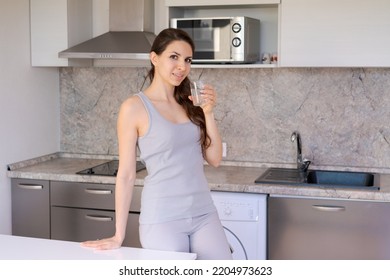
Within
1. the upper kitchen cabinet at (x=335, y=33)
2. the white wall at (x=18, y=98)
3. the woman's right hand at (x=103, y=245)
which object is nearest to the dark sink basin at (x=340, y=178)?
the upper kitchen cabinet at (x=335, y=33)

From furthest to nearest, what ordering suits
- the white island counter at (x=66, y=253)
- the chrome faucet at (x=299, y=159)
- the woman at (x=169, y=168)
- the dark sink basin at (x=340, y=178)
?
the chrome faucet at (x=299, y=159), the dark sink basin at (x=340, y=178), the woman at (x=169, y=168), the white island counter at (x=66, y=253)

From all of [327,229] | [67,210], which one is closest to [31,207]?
[67,210]

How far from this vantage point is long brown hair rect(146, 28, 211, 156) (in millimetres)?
2426

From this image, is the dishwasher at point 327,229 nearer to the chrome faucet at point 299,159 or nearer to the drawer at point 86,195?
the chrome faucet at point 299,159

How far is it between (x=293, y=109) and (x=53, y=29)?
1.69 meters

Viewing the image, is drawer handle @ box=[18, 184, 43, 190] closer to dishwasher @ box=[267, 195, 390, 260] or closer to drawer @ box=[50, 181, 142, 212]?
drawer @ box=[50, 181, 142, 212]

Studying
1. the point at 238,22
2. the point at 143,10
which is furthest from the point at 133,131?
the point at 143,10

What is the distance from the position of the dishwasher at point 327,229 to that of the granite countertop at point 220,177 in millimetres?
46

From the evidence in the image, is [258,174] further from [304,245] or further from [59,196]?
[59,196]

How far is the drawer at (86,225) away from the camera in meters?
3.83

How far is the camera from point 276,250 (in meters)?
3.62

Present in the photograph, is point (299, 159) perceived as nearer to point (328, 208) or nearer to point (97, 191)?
point (328, 208)

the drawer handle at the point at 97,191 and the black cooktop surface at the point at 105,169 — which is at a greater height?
the black cooktop surface at the point at 105,169

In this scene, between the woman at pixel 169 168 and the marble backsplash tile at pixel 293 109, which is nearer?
the woman at pixel 169 168
